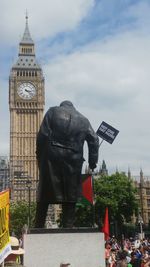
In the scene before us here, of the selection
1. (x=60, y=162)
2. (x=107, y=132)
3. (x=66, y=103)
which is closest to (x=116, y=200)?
(x=107, y=132)

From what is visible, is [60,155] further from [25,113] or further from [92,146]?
[25,113]

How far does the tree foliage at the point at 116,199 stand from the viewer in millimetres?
55375

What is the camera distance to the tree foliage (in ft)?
182

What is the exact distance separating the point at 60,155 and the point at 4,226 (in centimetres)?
445

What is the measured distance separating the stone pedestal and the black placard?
10.5m

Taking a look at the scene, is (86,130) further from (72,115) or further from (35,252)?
(35,252)

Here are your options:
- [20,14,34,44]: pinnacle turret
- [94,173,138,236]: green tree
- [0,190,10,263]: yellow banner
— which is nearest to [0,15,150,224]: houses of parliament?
[20,14,34,44]: pinnacle turret

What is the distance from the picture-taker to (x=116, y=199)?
5678 centimetres

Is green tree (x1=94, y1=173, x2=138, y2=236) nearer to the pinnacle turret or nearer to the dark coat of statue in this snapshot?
the dark coat of statue

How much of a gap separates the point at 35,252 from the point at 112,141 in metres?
11.2

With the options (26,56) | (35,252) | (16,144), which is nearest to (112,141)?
(35,252)

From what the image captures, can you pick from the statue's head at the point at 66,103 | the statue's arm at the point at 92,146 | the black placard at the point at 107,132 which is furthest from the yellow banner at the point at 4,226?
the black placard at the point at 107,132

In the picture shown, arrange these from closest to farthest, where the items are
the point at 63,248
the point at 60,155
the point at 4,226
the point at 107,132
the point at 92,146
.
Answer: the point at 4,226 < the point at 63,248 < the point at 60,155 < the point at 92,146 < the point at 107,132

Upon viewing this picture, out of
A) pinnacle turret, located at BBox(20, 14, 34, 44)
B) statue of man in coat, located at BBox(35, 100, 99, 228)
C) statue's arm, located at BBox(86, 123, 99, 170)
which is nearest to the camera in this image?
statue of man in coat, located at BBox(35, 100, 99, 228)
